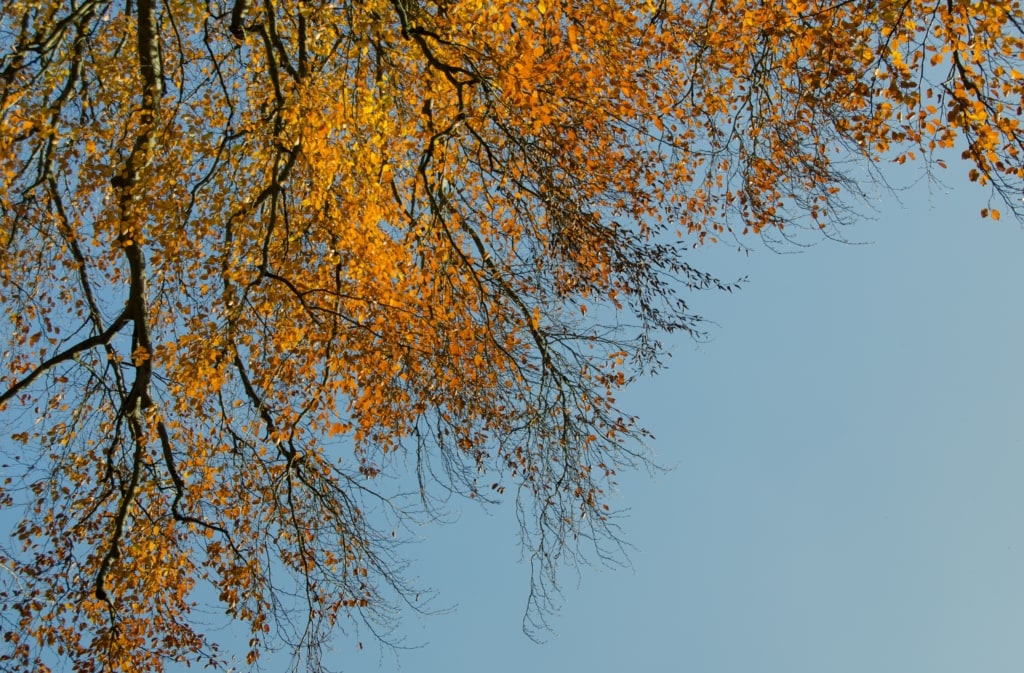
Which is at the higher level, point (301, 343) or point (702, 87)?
point (702, 87)

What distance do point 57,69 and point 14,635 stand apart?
5849 mm

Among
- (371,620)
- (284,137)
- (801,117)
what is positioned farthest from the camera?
(801,117)

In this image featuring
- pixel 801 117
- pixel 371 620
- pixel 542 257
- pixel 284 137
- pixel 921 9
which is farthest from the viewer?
pixel 801 117

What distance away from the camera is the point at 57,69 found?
883cm

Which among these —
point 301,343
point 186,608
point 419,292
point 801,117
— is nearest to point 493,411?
point 419,292

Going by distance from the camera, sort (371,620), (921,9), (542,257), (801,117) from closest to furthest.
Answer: (921,9)
(371,620)
(542,257)
(801,117)

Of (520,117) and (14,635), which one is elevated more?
(520,117)

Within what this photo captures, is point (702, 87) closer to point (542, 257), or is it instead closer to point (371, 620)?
point (542, 257)

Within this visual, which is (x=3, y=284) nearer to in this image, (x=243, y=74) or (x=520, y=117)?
(x=243, y=74)

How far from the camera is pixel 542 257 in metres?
9.44

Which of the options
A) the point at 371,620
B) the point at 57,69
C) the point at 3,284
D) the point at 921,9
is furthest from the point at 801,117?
the point at 3,284

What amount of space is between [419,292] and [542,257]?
1.42 m

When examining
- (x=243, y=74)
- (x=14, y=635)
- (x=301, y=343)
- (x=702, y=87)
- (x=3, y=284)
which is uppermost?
(x=243, y=74)

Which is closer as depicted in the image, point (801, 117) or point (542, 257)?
point (542, 257)
